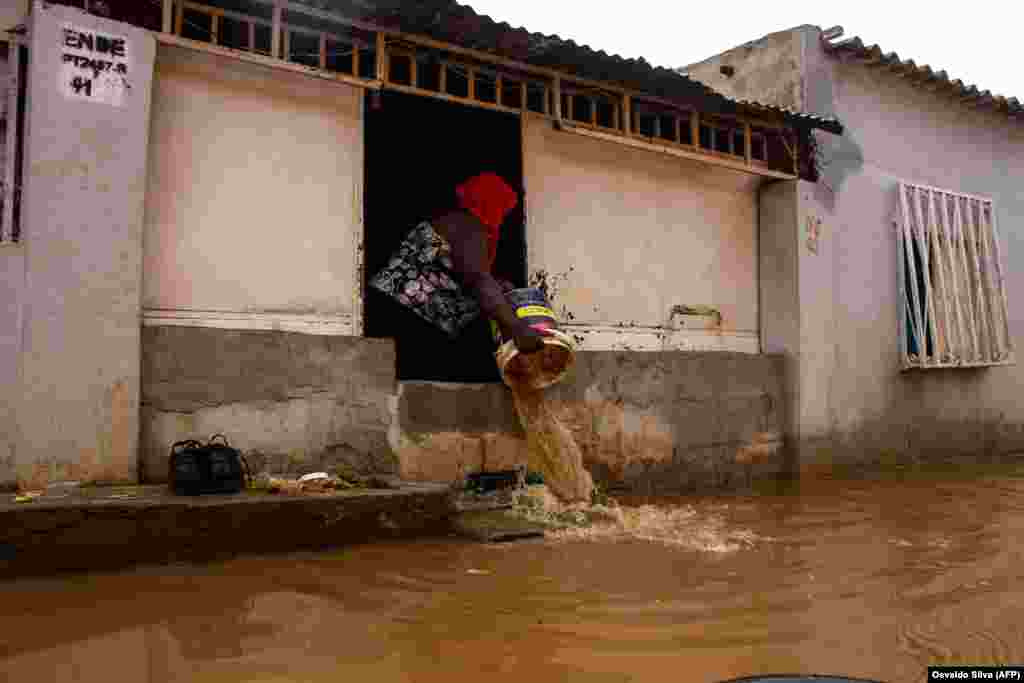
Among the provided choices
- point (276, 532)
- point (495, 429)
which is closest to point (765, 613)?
point (276, 532)

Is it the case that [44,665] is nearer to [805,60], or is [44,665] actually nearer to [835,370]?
[835,370]

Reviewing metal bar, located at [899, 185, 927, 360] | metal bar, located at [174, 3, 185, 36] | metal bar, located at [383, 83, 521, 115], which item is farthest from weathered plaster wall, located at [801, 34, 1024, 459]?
metal bar, located at [174, 3, 185, 36]

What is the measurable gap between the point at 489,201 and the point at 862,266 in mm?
4299

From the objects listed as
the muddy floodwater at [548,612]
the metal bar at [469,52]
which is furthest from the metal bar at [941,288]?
the muddy floodwater at [548,612]

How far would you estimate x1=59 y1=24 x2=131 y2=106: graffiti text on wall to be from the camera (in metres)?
4.07

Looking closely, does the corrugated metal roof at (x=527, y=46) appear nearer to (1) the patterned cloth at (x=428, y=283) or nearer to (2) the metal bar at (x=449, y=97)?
(2) the metal bar at (x=449, y=97)

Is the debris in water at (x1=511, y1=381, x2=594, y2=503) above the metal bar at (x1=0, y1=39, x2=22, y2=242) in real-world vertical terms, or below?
below

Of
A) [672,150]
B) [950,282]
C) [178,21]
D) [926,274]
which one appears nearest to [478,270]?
[672,150]

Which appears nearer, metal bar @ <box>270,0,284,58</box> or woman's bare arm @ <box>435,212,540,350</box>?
metal bar @ <box>270,0,284,58</box>

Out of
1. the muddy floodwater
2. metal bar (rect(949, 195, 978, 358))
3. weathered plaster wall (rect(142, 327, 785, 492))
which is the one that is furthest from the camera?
metal bar (rect(949, 195, 978, 358))

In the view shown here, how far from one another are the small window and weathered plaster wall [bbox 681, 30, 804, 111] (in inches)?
259

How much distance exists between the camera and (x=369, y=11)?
486cm

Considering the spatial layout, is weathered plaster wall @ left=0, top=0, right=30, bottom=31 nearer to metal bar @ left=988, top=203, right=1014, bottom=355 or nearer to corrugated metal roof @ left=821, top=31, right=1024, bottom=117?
corrugated metal roof @ left=821, top=31, right=1024, bottom=117

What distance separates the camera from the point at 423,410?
5.27 metres
